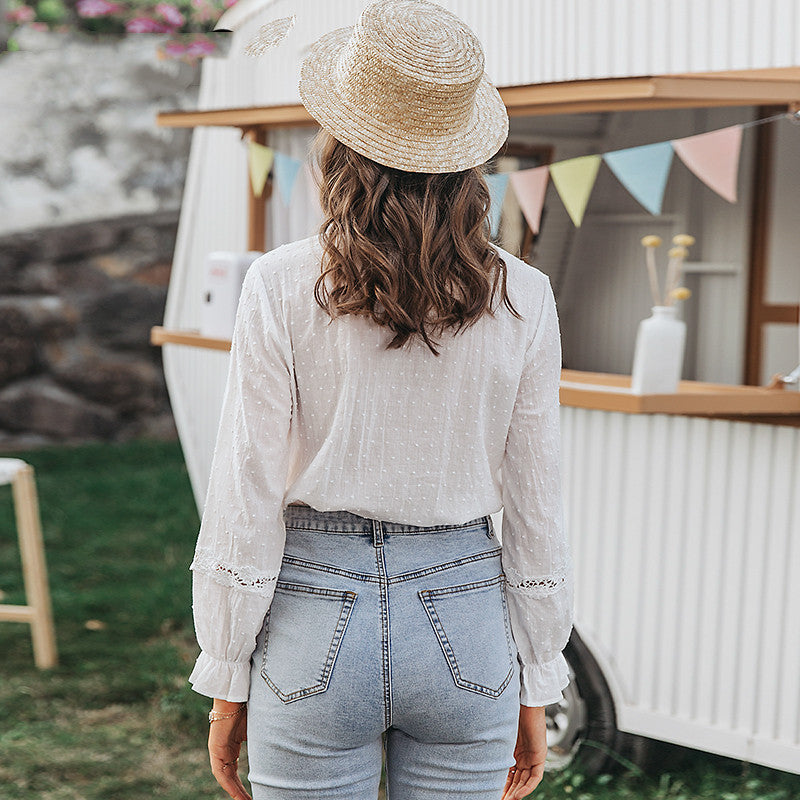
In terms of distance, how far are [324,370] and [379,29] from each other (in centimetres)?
43

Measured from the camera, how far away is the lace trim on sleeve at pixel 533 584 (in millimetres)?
1449

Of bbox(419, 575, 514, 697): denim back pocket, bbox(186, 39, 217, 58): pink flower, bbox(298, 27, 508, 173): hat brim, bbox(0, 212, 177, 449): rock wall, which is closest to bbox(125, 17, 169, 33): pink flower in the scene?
bbox(186, 39, 217, 58): pink flower

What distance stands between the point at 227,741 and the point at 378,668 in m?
0.28

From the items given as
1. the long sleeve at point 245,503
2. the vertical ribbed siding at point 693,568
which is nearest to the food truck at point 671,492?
the vertical ribbed siding at point 693,568

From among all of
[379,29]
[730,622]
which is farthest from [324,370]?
[730,622]

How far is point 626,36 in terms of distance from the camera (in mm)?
2965

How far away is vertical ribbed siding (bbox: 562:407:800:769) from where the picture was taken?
280 centimetres

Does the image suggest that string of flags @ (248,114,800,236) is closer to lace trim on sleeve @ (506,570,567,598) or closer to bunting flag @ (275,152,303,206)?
bunting flag @ (275,152,303,206)

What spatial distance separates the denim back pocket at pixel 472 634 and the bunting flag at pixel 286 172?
2894mm

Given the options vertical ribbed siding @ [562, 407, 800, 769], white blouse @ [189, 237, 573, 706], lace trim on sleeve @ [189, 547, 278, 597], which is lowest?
vertical ribbed siding @ [562, 407, 800, 769]

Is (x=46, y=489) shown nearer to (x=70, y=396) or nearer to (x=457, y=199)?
(x=70, y=396)

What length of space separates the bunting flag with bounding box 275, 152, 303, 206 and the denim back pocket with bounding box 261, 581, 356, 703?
2896 mm

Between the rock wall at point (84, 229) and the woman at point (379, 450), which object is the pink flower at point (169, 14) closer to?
the rock wall at point (84, 229)

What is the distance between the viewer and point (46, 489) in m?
7.21
